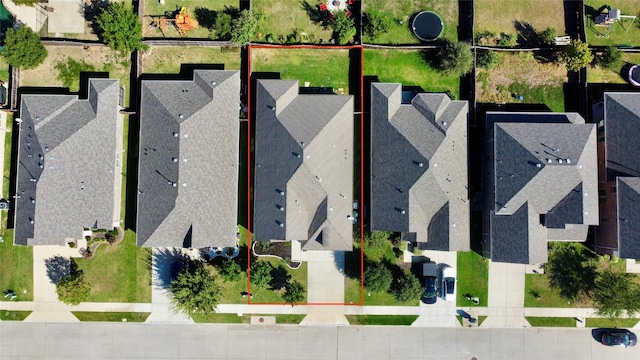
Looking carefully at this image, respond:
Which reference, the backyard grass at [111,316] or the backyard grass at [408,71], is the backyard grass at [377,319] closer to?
the backyard grass at [111,316]

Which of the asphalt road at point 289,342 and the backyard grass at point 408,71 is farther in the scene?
the backyard grass at point 408,71

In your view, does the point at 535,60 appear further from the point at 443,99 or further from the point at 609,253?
the point at 609,253

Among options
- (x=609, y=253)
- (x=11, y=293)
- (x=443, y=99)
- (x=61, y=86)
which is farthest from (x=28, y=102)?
(x=609, y=253)

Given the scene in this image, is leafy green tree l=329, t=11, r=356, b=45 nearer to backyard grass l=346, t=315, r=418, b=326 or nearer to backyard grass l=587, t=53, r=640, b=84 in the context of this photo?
backyard grass l=587, t=53, r=640, b=84

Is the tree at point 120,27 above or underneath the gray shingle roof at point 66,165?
above

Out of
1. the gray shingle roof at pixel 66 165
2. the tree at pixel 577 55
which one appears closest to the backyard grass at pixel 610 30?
the tree at pixel 577 55

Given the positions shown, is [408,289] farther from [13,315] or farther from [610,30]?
[13,315]

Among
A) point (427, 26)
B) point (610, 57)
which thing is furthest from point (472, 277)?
point (427, 26)

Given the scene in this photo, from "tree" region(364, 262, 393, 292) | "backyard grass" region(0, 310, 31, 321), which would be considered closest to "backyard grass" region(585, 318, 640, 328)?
"tree" region(364, 262, 393, 292)
